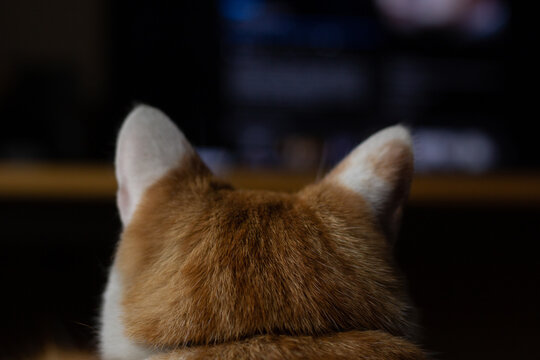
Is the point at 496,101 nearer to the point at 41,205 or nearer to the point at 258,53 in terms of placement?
the point at 258,53

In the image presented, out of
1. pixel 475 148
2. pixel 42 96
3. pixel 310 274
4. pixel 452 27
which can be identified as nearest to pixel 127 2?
pixel 42 96

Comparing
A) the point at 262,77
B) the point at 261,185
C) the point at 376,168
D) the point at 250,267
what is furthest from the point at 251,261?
the point at 262,77

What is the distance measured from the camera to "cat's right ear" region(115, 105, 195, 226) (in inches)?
23.0

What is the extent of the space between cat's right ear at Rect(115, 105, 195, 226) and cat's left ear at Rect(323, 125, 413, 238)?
172 millimetres

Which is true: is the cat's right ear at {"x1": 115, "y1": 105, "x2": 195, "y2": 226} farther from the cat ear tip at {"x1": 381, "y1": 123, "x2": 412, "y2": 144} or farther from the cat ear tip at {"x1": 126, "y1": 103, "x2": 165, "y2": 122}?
the cat ear tip at {"x1": 381, "y1": 123, "x2": 412, "y2": 144}

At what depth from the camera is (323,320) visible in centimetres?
48

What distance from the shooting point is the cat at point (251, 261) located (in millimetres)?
471

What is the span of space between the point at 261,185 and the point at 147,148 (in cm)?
106

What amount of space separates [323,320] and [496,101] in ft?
7.64

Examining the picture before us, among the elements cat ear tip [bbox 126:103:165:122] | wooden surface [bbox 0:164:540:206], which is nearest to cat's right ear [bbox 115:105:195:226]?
cat ear tip [bbox 126:103:165:122]

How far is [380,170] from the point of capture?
0.59 metres

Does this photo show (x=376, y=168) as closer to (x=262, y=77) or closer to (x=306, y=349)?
(x=306, y=349)

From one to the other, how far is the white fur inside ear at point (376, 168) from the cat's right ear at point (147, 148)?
0.18 m

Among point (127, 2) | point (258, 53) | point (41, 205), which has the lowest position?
point (41, 205)
